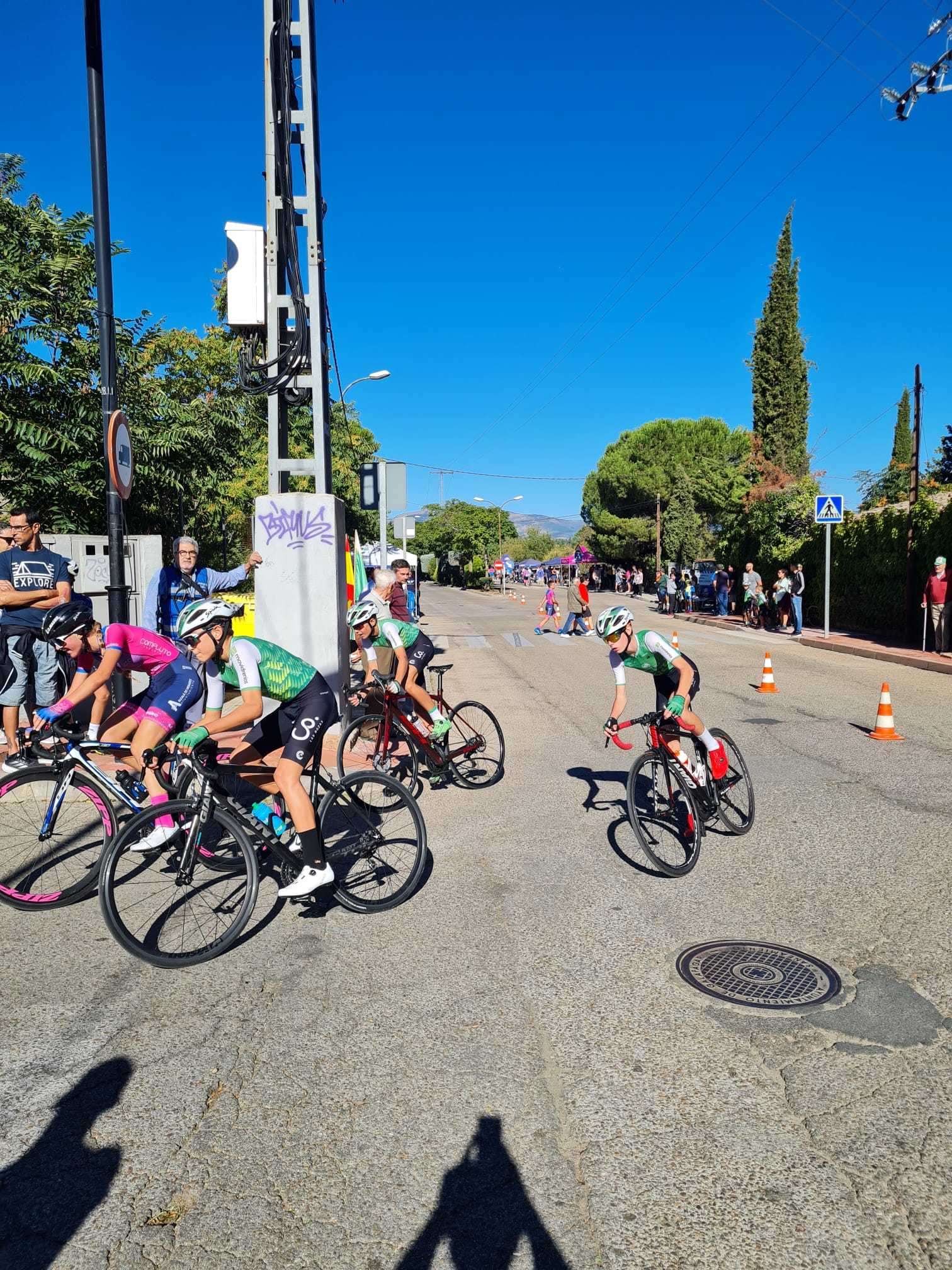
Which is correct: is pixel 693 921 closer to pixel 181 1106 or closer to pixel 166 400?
pixel 181 1106

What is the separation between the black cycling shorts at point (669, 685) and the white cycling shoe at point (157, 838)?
3251 millimetres

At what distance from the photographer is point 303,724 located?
15.9 feet

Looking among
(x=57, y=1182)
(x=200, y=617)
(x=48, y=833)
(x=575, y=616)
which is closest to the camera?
(x=57, y=1182)

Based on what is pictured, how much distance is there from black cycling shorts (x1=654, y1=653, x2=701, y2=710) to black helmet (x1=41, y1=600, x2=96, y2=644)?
389 centimetres

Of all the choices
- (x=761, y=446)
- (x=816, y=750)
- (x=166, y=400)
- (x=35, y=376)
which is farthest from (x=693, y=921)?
(x=761, y=446)

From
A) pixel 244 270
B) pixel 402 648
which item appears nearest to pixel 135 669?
pixel 402 648

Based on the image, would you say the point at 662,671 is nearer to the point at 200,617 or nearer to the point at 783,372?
the point at 200,617

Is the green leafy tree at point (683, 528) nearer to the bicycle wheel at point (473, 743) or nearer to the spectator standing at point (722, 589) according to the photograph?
the spectator standing at point (722, 589)

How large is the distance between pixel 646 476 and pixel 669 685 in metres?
64.4

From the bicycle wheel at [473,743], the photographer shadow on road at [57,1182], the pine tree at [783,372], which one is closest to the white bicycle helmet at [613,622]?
the bicycle wheel at [473,743]

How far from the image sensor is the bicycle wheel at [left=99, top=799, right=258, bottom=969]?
4297mm

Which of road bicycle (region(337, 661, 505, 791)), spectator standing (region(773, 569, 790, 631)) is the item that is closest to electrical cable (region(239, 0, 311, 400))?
road bicycle (region(337, 661, 505, 791))

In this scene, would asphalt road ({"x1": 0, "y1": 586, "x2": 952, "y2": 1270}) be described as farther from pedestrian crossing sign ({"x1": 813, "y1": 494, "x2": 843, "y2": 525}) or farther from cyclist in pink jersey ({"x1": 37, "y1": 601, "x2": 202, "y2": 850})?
pedestrian crossing sign ({"x1": 813, "y1": 494, "x2": 843, "y2": 525})

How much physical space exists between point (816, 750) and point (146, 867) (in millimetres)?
7168
